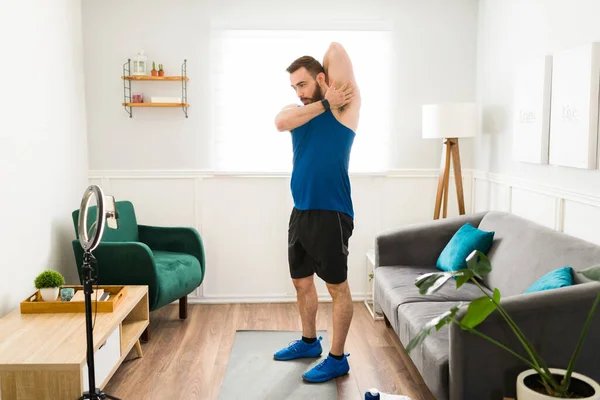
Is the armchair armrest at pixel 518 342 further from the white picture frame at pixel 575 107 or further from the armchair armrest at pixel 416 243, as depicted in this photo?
the armchair armrest at pixel 416 243

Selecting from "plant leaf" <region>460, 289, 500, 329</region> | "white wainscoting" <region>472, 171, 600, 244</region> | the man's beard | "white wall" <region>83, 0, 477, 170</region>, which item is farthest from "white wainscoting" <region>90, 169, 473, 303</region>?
"plant leaf" <region>460, 289, 500, 329</region>

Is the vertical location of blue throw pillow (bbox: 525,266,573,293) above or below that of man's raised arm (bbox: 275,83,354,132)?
below

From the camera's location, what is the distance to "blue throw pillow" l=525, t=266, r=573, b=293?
2.55 metres

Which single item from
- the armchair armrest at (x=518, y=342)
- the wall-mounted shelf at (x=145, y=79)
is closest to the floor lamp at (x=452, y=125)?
the wall-mounted shelf at (x=145, y=79)

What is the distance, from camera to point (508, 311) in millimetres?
2326

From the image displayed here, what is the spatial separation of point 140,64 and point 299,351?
2.35 metres

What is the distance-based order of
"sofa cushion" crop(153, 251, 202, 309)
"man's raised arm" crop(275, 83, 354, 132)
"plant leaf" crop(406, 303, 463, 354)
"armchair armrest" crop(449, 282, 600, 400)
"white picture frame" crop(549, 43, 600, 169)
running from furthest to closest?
1. "sofa cushion" crop(153, 251, 202, 309)
2. "man's raised arm" crop(275, 83, 354, 132)
3. "white picture frame" crop(549, 43, 600, 169)
4. "armchair armrest" crop(449, 282, 600, 400)
5. "plant leaf" crop(406, 303, 463, 354)

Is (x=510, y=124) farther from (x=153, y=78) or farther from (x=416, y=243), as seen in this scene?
(x=153, y=78)

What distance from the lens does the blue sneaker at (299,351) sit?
3444 millimetres

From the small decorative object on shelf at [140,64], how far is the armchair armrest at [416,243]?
2.06m

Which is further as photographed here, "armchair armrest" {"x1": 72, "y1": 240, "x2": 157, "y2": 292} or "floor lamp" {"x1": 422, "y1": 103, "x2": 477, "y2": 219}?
"floor lamp" {"x1": 422, "y1": 103, "x2": 477, "y2": 219}

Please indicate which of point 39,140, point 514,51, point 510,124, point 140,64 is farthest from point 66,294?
point 514,51

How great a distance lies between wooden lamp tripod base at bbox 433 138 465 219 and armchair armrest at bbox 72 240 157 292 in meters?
1.97

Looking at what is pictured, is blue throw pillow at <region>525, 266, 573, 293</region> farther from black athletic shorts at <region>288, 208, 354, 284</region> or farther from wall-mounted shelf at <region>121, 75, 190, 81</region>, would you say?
wall-mounted shelf at <region>121, 75, 190, 81</region>
